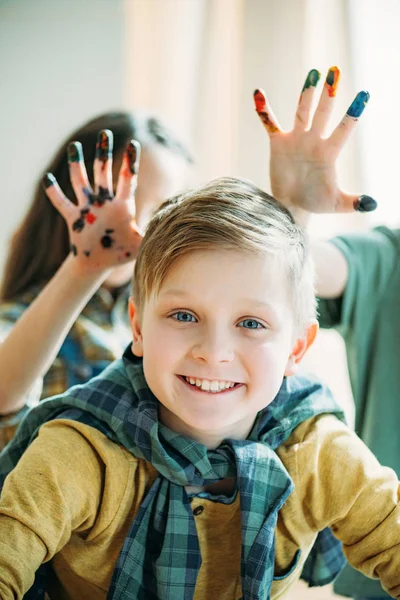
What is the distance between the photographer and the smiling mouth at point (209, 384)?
0.88 meters

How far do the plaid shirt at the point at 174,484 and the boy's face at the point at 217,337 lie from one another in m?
0.05

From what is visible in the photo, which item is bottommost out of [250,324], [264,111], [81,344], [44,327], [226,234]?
[81,344]

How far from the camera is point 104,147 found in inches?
42.2

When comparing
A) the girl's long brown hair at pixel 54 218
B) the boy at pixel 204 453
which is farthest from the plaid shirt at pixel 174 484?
the girl's long brown hair at pixel 54 218

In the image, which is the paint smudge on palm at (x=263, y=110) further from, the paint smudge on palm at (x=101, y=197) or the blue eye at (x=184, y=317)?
the blue eye at (x=184, y=317)

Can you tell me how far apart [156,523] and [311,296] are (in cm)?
36

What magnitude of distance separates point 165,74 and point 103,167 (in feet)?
3.82

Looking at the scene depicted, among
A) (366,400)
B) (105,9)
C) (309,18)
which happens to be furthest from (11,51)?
(366,400)

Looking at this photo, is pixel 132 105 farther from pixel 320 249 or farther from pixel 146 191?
pixel 320 249

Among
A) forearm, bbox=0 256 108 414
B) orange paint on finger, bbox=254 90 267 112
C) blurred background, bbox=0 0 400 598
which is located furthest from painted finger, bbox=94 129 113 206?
blurred background, bbox=0 0 400 598

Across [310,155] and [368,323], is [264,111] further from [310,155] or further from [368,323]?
[368,323]

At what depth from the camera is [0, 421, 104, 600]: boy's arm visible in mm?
813

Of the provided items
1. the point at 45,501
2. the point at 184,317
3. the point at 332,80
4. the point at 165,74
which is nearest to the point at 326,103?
the point at 332,80

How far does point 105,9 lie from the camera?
2104 mm
